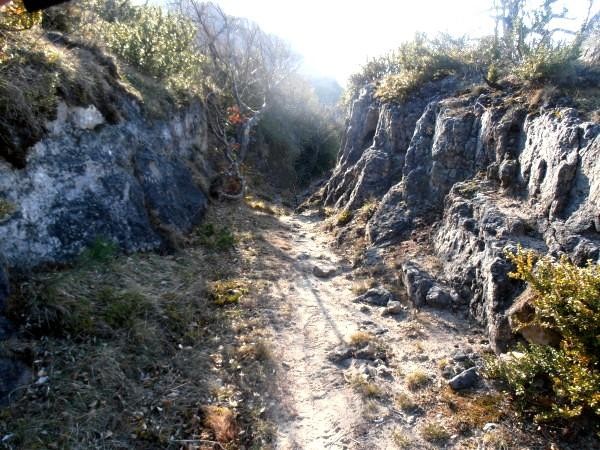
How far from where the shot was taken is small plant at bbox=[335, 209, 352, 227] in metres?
14.7

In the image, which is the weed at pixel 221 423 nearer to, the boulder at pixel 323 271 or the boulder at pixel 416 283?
the boulder at pixel 416 283

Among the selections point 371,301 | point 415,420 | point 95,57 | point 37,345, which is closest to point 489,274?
point 371,301

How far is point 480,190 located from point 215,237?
718 cm

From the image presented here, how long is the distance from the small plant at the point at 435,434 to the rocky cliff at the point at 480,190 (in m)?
2.17

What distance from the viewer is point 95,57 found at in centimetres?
1087

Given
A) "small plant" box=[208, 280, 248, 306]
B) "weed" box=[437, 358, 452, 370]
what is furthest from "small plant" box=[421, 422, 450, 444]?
"small plant" box=[208, 280, 248, 306]

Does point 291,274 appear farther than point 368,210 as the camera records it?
No

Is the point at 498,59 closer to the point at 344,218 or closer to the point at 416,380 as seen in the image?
A: the point at 344,218

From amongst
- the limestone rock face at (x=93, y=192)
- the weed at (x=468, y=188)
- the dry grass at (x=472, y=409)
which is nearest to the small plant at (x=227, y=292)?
the limestone rock face at (x=93, y=192)

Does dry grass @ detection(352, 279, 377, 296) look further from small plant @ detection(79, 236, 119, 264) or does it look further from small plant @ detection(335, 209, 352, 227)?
small plant @ detection(79, 236, 119, 264)

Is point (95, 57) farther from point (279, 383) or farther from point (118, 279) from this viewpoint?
point (279, 383)

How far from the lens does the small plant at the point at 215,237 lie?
11219 mm

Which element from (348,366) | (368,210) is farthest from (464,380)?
(368,210)

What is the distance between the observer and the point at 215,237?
11.7 meters
